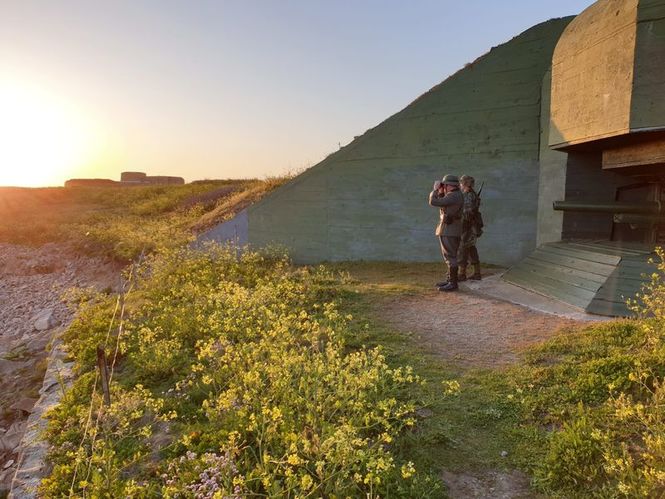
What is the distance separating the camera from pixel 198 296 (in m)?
8.44

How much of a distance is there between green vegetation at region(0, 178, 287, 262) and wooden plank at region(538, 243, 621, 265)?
394 inches

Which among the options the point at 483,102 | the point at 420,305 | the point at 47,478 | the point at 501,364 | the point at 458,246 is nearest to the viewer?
the point at 47,478

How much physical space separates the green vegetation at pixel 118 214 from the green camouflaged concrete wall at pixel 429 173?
4.73 m

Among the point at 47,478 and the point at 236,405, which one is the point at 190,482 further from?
the point at 47,478

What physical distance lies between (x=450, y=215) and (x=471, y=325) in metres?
2.66

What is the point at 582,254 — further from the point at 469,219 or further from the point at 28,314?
the point at 28,314

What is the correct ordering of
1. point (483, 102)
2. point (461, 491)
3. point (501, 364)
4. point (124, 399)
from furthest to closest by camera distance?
point (483, 102) → point (501, 364) → point (124, 399) → point (461, 491)

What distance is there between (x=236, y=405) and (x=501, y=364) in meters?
3.32

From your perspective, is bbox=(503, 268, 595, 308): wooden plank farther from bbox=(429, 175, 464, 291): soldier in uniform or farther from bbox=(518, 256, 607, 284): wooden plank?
bbox=(429, 175, 464, 291): soldier in uniform

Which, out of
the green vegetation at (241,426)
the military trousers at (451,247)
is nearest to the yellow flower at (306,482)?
the green vegetation at (241,426)

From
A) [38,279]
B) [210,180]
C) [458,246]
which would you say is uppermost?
[210,180]

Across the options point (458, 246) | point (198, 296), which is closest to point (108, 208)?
point (198, 296)

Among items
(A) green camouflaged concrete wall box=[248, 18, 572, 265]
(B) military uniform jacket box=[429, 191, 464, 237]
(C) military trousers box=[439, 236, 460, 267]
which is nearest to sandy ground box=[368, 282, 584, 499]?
(C) military trousers box=[439, 236, 460, 267]

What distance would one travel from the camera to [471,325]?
7.16 metres
